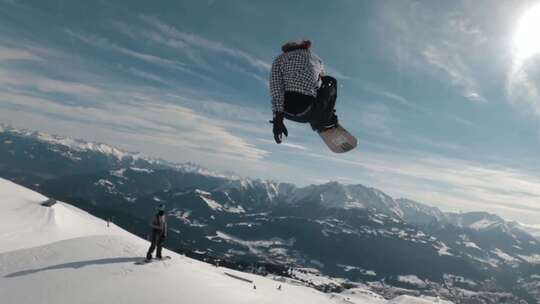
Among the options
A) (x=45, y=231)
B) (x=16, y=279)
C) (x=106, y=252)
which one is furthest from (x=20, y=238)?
(x=16, y=279)

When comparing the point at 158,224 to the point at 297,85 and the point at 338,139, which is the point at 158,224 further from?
the point at 297,85

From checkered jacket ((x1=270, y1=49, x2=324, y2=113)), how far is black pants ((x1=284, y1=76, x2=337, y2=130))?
13cm

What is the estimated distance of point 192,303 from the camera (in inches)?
599

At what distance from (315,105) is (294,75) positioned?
0.75 meters

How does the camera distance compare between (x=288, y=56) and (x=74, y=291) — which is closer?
(x=288, y=56)

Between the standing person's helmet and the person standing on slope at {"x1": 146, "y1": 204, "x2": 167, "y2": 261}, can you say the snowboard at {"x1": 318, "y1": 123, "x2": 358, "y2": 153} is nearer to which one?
the standing person's helmet

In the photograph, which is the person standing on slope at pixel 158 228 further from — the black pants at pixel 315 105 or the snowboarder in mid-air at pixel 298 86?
the snowboarder in mid-air at pixel 298 86

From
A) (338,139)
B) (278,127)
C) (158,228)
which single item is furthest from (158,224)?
(278,127)

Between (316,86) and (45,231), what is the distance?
62.9 m

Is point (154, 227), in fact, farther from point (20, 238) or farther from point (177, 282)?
point (20, 238)

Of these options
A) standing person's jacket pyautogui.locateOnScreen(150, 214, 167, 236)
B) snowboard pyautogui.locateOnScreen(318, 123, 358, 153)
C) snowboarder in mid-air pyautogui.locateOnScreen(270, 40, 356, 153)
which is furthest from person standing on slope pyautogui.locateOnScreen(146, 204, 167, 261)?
snowboarder in mid-air pyautogui.locateOnScreen(270, 40, 356, 153)

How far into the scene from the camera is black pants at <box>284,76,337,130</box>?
7.42 meters

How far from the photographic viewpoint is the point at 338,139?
8469 mm

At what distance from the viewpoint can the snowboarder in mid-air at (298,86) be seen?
727 cm
